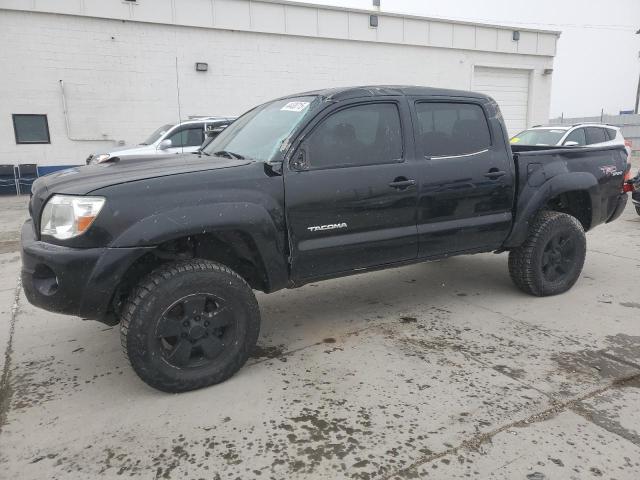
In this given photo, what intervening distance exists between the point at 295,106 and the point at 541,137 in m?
9.08

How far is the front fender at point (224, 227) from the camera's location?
2648 millimetres

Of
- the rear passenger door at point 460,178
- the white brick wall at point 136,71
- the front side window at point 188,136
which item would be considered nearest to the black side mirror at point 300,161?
the rear passenger door at point 460,178

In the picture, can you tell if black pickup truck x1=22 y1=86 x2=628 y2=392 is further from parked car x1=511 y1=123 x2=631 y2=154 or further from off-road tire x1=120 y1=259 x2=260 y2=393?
parked car x1=511 y1=123 x2=631 y2=154

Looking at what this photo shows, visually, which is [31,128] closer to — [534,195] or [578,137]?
[534,195]

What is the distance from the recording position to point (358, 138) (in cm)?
341

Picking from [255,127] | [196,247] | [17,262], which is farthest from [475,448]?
[17,262]

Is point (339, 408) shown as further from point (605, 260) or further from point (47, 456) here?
point (605, 260)

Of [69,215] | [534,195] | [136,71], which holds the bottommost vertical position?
[534,195]

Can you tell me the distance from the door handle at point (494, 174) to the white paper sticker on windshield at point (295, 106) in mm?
1595

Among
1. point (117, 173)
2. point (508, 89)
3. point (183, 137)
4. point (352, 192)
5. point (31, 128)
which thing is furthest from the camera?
point (508, 89)

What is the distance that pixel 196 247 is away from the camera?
3.15m

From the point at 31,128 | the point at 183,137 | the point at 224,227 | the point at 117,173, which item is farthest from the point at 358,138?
the point at 31,128

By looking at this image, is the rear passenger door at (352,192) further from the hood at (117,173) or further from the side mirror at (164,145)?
the side mirror at (164,145)

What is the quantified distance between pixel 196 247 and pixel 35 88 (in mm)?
12589
